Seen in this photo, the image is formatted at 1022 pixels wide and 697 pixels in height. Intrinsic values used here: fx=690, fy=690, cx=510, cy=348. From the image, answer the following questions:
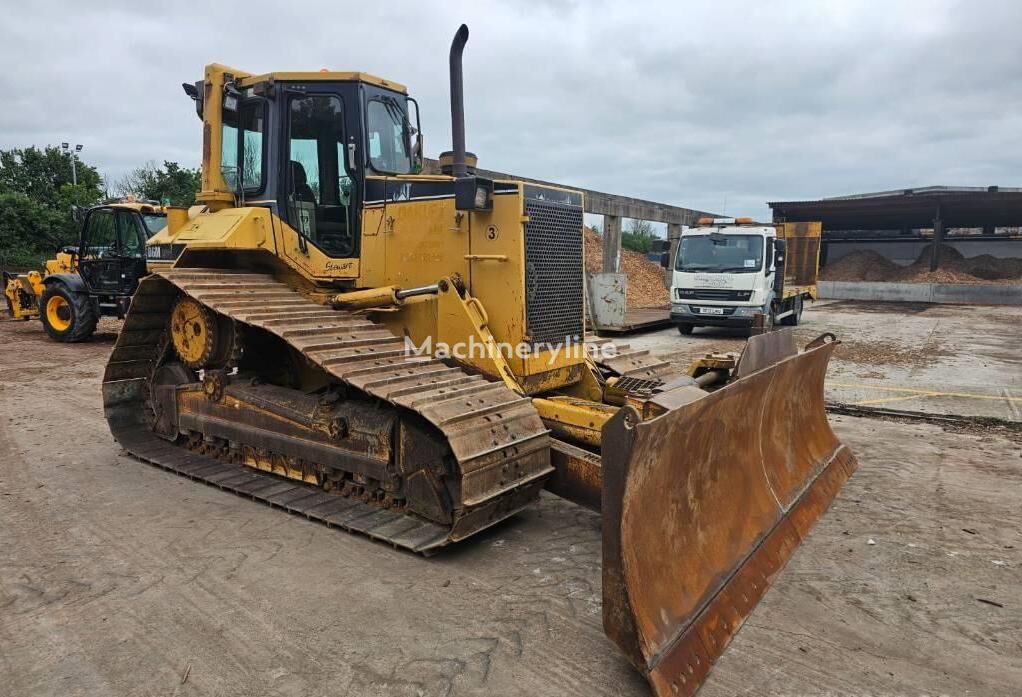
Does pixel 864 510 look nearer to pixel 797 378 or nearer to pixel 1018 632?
pixel 797 378

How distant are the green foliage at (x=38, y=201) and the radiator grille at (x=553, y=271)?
20112 millimetres

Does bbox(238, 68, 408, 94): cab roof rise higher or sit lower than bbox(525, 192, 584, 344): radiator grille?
higher

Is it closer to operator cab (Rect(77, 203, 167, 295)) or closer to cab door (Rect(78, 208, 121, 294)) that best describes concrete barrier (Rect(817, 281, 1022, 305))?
operator cab (Rect(77, 203, 167, 295))

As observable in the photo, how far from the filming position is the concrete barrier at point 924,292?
81.9 ft

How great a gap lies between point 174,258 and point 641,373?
4181 mm

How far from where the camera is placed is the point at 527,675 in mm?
2912

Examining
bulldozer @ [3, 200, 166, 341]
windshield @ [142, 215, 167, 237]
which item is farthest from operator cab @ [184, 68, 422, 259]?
bulldozer @ [3, 200, 166, 341]

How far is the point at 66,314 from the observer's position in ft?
46.5

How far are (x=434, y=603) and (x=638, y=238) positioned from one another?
102 ft

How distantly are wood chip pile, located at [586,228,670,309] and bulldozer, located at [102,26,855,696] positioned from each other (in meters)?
18.7

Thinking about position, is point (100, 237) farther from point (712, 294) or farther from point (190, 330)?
point (712, 294)

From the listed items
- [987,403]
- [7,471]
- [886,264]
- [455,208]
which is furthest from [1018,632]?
[886,264]

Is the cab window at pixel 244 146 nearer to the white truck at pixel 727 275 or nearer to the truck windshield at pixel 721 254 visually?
the white truck at pixel 727 275

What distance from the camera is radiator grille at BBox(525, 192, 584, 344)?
16.3 feet
